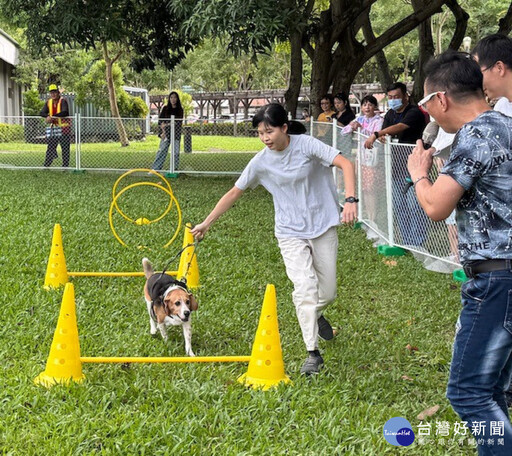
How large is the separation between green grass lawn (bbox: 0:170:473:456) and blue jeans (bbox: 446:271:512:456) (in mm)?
943

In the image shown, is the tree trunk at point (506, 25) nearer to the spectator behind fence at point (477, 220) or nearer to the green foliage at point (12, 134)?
the green foliage at point (12, 134)

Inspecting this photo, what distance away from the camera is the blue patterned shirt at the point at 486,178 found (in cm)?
264

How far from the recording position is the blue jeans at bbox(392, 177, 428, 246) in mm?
7742

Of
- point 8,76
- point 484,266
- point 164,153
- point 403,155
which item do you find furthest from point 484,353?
point 8,76

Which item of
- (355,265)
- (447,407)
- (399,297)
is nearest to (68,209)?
(355,265)

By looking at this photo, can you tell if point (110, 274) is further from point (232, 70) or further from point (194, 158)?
point (232, 70)

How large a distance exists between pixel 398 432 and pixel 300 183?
1.78m

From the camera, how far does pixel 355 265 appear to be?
7.96 meters

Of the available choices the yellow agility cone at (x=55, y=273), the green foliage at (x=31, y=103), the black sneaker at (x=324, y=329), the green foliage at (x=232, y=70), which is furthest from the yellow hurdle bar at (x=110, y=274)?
the green foliage at (x=232, y=70)

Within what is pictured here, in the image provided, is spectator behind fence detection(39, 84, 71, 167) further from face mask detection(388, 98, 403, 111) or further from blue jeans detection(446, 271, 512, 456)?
blue jeans detection(446, 271, 512, 456)

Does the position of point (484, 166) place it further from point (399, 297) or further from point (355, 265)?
point (355, 265)

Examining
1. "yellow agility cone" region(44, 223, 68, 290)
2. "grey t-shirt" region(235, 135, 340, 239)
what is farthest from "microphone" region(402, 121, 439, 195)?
"yellow agility cone" region(44, 223, 68, 290)

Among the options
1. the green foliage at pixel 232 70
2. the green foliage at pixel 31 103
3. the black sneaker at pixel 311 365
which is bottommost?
the black sneaker at pixel 311 365

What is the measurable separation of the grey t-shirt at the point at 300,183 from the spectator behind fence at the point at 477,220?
6.27ft
